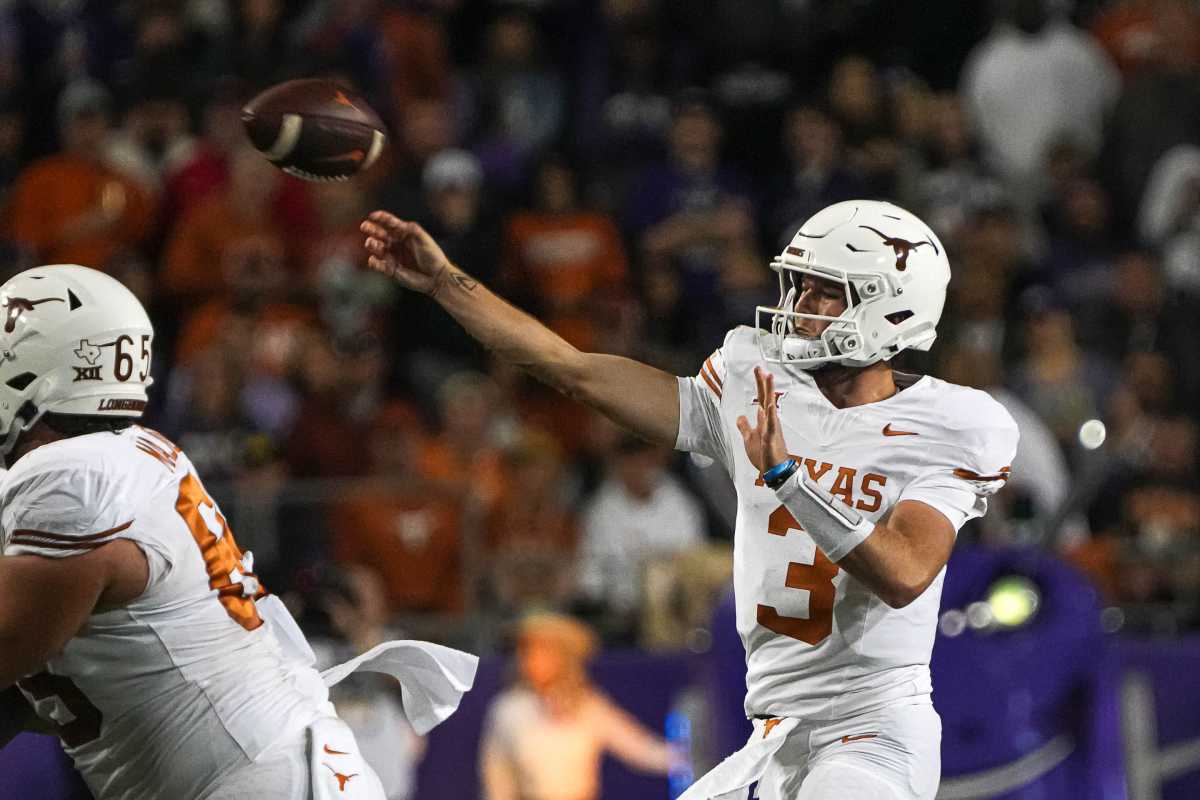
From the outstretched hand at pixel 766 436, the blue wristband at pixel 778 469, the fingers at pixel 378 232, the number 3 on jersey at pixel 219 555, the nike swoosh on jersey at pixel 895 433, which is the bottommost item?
the number 3 on jersey at pixel 219 555

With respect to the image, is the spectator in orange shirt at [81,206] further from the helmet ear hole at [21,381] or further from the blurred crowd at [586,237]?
the helmet ear hole at [21,381]

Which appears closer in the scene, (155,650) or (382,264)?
(155,650)

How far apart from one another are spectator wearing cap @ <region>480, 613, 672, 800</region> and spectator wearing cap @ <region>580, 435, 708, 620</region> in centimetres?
32

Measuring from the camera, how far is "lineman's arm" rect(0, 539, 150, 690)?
137 inches

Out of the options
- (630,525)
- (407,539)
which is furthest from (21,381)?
(630,525)

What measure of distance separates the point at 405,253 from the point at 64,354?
37.3 inches

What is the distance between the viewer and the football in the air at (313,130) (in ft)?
14.5

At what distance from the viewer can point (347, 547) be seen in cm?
796

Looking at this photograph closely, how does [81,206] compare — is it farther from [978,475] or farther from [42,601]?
[978,475]

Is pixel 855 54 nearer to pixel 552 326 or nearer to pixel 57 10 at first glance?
pixel 552 326

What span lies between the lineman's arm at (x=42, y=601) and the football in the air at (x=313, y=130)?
123 centimetres

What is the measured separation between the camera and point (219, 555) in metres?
3.87

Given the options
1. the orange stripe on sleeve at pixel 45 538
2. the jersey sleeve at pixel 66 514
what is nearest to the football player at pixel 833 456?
the jersey sleeve at pixel 66 514

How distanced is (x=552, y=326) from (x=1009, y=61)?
307 centimetres
